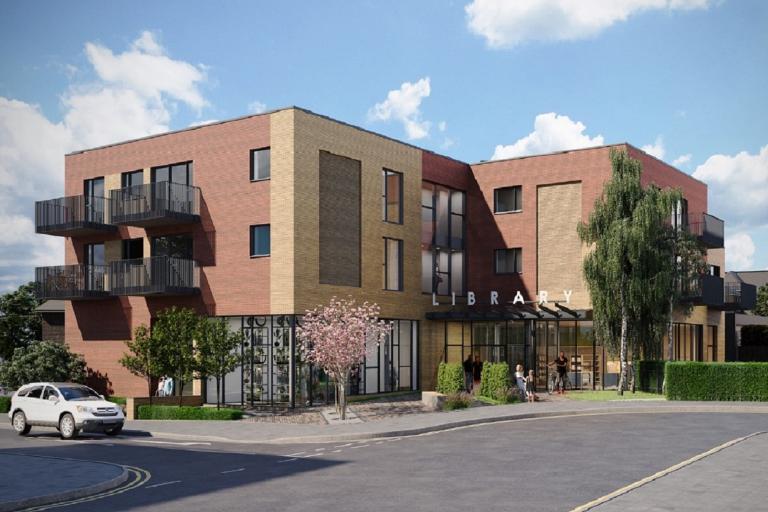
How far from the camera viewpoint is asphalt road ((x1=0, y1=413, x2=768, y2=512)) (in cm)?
1414

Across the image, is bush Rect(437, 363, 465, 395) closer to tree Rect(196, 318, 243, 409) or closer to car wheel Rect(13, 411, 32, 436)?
tree Rect(196, 318, 243, 409)

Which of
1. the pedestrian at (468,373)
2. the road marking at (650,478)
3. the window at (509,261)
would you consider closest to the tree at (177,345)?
the pedestrian at (468,373)

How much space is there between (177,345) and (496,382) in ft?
42.8

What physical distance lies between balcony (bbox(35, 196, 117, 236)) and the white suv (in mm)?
14514

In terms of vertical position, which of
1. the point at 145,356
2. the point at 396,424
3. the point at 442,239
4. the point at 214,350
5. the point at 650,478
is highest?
the point at 442,239

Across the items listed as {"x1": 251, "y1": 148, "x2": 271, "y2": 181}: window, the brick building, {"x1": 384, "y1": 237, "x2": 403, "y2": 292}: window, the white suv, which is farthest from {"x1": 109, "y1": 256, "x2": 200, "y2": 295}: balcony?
the white suv

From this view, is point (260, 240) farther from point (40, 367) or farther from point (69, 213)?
point (40, 367)

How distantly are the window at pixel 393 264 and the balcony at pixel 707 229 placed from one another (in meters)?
16.6

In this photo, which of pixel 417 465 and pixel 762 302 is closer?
pixel 417 465

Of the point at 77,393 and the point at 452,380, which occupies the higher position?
the point at 77,393

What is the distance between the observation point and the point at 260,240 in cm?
3647

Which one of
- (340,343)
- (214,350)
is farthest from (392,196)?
(214,350)

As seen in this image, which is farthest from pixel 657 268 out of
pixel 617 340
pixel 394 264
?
pixel 394 264

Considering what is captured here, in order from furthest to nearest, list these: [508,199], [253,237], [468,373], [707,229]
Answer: [707,229], [508,199], [468,373], [253,237]
